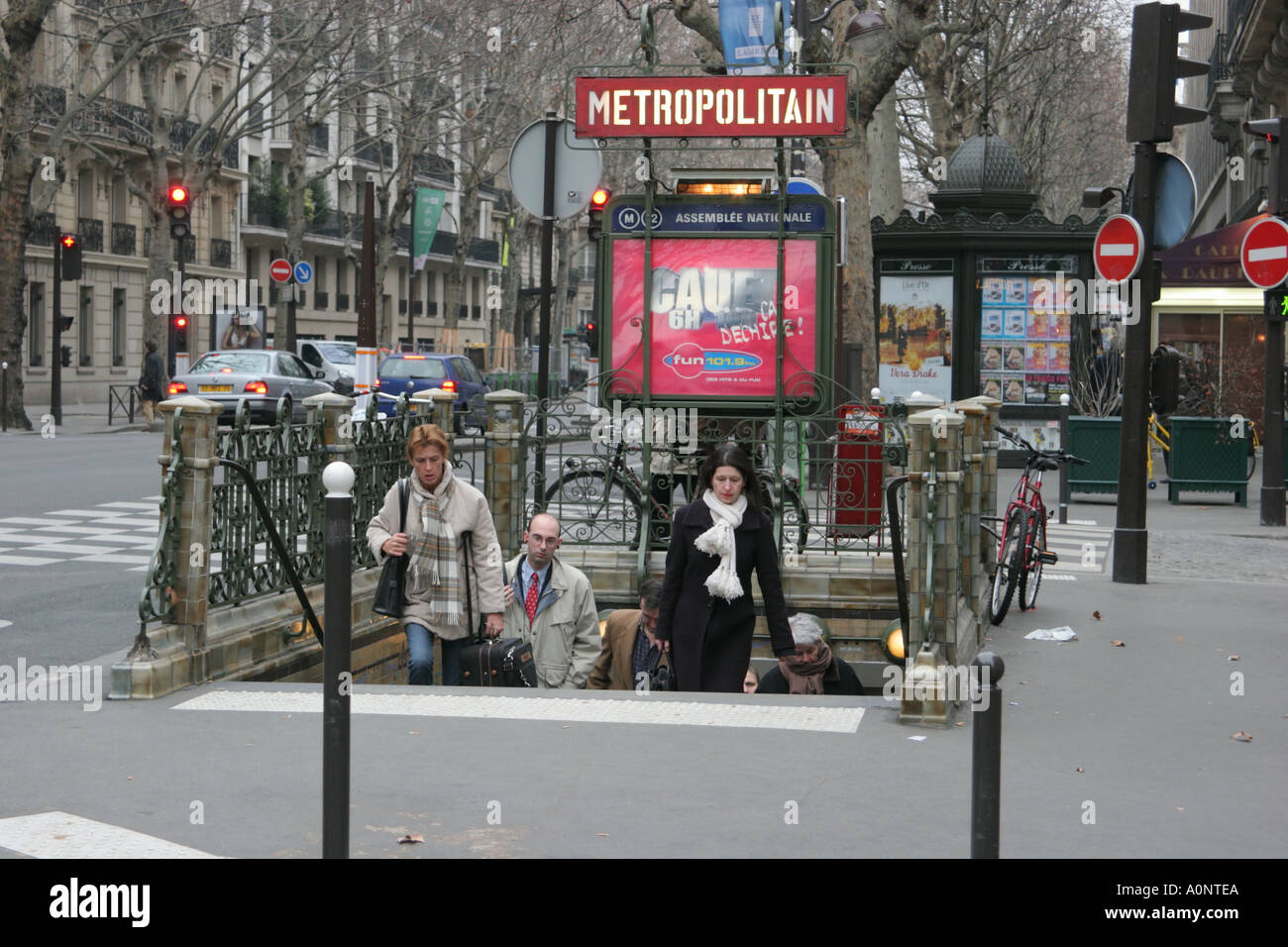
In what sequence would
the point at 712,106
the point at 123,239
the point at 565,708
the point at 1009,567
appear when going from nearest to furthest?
the point at 565,708, the point at 712,106, the point at 1009,567, the point at 123,239

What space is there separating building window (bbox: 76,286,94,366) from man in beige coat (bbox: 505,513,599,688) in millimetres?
42984

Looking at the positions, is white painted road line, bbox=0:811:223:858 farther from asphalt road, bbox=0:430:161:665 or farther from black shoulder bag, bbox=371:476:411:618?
asphalt road, bbox=0:430:161:665

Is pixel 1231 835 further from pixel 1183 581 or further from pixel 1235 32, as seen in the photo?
pixel 1235 32

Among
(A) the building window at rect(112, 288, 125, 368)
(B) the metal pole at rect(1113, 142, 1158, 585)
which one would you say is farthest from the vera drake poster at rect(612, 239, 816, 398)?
(A) the building window at rect(112, 288, 125, 368)

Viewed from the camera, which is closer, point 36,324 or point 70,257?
point 70,257

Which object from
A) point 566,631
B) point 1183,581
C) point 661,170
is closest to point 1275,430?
point 1183,581

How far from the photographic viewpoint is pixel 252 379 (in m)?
29.5

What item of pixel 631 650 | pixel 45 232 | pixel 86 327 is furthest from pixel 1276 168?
pixel 86 327

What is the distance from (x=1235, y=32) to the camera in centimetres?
3531

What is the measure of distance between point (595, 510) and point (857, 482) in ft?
5.89

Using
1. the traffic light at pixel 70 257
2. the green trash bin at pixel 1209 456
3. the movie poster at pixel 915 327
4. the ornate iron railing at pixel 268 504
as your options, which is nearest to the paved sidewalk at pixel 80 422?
the traffic light at pixel 70 257

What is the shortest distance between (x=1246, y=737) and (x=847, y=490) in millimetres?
4519

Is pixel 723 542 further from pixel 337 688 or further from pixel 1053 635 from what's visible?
pixel 337 688

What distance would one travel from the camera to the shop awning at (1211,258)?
27734 mm
